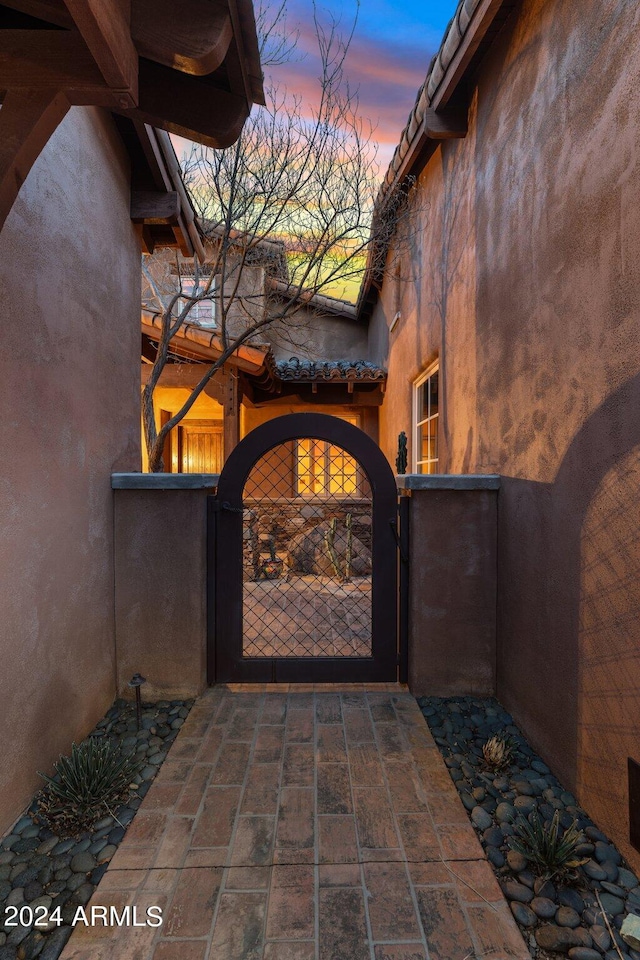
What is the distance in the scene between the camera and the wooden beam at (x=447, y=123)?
3.88 metres

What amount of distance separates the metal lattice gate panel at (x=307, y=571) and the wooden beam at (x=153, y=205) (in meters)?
2.35

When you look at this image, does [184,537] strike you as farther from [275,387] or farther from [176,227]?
[275,387]

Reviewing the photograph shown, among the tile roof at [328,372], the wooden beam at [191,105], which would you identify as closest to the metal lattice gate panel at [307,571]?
the tile roof at [328,372]

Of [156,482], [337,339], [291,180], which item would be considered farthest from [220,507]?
[337,339]

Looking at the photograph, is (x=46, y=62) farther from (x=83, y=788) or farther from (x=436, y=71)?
(x=436, y=71)

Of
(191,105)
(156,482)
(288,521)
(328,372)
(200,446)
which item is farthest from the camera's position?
(200,446)

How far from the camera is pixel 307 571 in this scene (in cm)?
685

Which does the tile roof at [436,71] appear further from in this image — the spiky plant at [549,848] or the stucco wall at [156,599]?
the spiky plant at [549,848]

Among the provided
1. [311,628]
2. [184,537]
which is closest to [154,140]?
[184,537]

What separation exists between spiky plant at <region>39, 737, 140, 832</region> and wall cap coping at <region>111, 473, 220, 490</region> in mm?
1590

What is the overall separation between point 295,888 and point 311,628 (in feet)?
9.59

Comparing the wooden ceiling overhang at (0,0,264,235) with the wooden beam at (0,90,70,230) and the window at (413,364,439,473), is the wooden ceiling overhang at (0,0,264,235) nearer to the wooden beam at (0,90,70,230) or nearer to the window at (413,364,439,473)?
the wooden beam at (0,90,70,230)

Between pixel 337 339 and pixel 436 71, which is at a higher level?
pixel 337 339

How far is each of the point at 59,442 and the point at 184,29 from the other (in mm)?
1977
